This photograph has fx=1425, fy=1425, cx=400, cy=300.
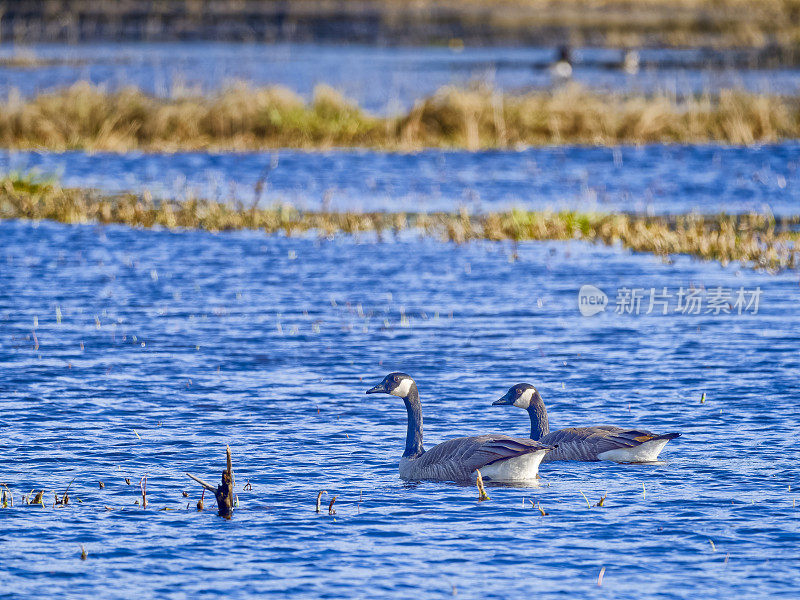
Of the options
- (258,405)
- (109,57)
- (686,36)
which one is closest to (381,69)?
(109,57)

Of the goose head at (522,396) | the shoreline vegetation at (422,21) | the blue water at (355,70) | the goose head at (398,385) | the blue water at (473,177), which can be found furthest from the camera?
the shoreline vegetation at (422,21)

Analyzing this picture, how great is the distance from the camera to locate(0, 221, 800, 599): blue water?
33.7 feet

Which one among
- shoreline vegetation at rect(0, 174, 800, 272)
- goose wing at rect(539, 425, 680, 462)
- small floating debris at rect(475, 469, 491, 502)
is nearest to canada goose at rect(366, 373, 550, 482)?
small floating debris at rect(475, 469, 491, 502)

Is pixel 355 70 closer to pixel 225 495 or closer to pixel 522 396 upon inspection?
pixel 522 396

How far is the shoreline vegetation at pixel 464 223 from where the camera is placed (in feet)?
84.4

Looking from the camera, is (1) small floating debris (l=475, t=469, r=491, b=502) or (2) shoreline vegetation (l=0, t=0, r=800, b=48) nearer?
(1) small floating debris (l=475, t=469, r=491, b=502)

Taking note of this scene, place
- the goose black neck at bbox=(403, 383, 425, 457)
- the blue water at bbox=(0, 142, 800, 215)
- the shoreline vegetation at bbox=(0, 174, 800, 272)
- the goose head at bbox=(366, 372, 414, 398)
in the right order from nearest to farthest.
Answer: the goose black neck at bbox=(403, 383, 425, 457), the goose head at bbox=(366, 372, 414, 398), the shoreline vegetation at bbox=(0, 174, 800, 272), the blue water at bbox=(0, 142, 800, 215)

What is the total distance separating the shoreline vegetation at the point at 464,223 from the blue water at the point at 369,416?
0.89m

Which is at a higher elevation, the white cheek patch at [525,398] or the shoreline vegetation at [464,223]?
the white cheek patch at [525,398]

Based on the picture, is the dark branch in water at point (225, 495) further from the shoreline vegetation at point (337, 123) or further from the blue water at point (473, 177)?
the shoreline vegetation at point (337, 123)

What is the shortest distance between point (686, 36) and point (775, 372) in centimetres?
A: 7748

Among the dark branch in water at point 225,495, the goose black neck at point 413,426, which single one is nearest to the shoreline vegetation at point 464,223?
the goose black neck at point 413,426

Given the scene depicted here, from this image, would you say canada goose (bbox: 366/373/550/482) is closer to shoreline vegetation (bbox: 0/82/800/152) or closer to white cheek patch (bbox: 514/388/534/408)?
white cheek patch (bbox: 514/388/534/408)

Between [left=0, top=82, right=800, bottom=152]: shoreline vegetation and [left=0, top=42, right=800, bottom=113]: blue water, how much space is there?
2231mm
